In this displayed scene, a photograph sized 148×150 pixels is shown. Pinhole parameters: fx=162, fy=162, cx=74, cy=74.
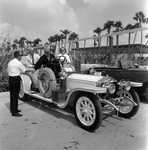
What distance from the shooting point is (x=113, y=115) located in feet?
14.3

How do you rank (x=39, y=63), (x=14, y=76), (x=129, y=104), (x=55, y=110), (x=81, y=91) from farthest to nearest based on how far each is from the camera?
(x=39, y=63)
(x=55, y=110)
(x=14, y=76)
(x=129, y=104)
(x=81, y=91)

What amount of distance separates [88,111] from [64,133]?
25.8 inches

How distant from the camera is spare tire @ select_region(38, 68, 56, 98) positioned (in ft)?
14.2

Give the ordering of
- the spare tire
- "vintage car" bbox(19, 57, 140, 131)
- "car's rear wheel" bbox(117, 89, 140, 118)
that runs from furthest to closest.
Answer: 1. the spare tire
2. "car's rear wheel" bbox(117, 89, 140, 118)
3. "vintage car" bbox(19, 57, 140, 131)

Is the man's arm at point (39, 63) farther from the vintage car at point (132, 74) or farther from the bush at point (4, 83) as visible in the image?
the bush at point (4, 83)

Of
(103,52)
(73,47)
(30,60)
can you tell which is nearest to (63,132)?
(30,60)

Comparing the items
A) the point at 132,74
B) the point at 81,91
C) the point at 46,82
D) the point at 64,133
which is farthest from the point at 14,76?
the point at 132,74

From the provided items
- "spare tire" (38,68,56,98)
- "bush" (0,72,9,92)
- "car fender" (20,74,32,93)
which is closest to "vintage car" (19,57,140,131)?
"spare tire" (38,68,56,98)

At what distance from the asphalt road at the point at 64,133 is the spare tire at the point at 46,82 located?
0.57 metres

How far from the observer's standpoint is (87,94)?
129 inches

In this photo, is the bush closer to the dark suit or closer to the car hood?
the dark suit

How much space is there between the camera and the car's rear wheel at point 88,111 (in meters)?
3.09

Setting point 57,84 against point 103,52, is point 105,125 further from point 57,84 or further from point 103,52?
point 103,52

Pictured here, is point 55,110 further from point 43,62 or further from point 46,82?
point 43,62
